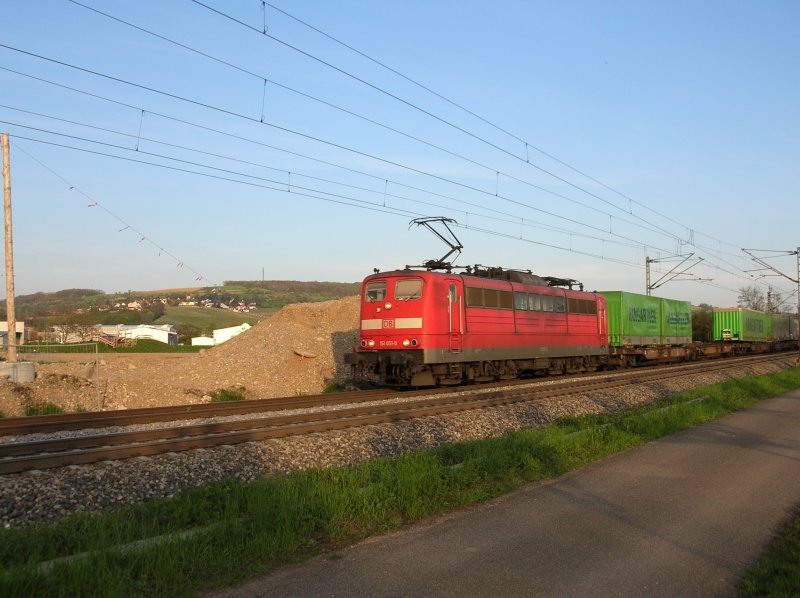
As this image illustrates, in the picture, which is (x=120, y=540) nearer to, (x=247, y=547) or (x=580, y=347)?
(x=247, y=547)

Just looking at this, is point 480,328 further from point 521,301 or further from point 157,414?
point 157,414

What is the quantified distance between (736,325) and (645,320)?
15.5m

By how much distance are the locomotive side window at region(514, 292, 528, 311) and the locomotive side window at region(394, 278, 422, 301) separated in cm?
463

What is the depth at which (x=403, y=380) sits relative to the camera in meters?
19.2

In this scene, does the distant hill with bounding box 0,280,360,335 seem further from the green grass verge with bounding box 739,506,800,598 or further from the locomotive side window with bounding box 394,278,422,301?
the green grass verge with bounding box 739,506,800,598

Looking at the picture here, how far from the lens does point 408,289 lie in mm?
→ 19188

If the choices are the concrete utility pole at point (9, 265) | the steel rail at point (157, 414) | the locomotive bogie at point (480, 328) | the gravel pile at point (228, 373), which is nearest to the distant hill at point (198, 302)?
the gravel pile at point (228, 373)

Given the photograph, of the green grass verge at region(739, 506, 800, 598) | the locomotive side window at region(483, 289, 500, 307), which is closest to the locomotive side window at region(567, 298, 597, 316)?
the locomotive side window at region(483, 289, 500, 307)

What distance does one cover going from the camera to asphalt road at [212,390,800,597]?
507 centimetres

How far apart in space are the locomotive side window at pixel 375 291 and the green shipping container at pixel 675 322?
2184 centimetres

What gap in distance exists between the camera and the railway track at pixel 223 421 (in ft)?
30.9

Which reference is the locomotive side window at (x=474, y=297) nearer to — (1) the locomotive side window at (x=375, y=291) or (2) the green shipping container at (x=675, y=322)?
(1) the locomotive side window at (x=375, y=291)

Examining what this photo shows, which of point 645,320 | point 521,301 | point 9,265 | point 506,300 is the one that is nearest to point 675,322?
point 645,320

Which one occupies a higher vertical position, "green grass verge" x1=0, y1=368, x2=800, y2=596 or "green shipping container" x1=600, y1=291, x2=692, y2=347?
"green shipping container" x1=600, y1=291, x2=692, y2=347
